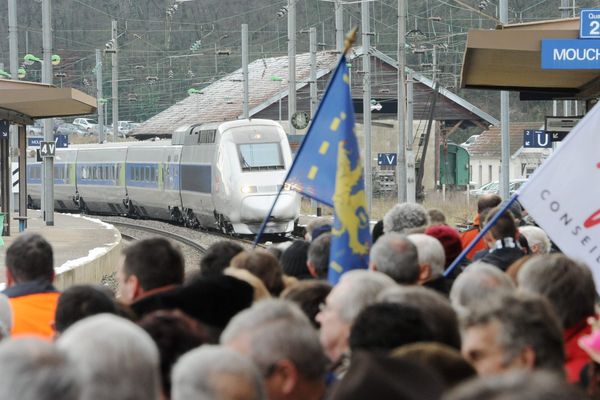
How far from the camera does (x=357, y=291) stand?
5730 mm

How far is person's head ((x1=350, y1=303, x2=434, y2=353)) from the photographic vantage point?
193 inches

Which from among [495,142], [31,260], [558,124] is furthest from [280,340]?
[495,142]

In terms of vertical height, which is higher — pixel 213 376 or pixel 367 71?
pixel 367 71

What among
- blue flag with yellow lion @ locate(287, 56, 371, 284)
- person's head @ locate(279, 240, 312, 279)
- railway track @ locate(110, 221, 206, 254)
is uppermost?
blue flag with yellow lion @ locate(287, 56, 371, 284)

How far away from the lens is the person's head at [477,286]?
627 cm

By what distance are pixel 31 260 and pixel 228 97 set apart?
64097 millimetres

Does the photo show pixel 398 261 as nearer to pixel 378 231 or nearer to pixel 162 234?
pixel 378 231

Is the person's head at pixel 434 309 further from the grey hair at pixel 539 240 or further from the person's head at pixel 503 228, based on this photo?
the grey hair at pixel 539 240

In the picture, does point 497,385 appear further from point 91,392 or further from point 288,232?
point 288,232

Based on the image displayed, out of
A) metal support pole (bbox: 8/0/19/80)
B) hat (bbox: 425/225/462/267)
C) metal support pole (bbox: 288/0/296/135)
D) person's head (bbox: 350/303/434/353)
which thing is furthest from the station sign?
metal support pole (bbox: 288/0/296/135)

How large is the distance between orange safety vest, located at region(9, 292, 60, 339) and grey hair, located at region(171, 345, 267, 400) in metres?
3.37

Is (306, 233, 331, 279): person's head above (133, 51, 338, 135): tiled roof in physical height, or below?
below

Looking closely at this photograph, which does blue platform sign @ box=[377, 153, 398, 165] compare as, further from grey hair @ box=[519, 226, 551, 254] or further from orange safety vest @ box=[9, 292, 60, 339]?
orange safety vest @ box=[9, 292, 60, 339]

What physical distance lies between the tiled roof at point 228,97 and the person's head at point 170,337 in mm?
57746
